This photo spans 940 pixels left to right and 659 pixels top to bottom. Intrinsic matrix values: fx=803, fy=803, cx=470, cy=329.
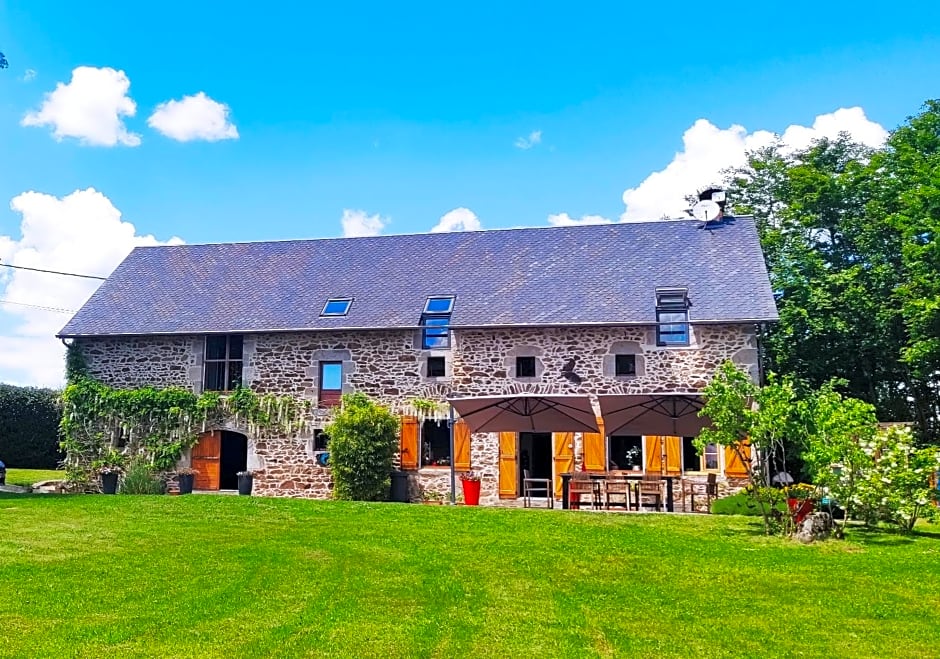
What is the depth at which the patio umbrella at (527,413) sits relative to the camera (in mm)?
13380

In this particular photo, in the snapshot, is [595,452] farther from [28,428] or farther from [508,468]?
[28,428]

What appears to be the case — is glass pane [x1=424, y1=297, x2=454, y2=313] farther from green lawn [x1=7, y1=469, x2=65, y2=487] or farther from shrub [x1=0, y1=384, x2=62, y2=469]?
shrub [x1=0, y1=384, x2=62, y2=469]

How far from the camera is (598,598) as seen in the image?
6.96 m

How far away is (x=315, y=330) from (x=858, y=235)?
573 inches

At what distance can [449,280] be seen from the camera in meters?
18.6

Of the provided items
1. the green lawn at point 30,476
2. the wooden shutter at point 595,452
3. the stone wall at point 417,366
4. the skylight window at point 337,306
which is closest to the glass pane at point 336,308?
the skylight window at point 337,306

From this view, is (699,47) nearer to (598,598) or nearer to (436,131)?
(436,131)

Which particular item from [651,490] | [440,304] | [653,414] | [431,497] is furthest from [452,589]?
[440,304]

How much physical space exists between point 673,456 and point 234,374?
9.74m

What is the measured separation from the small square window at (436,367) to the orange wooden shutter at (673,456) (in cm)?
476

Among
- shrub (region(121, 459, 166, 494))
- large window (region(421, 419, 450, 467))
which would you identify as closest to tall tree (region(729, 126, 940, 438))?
large window (region(421, 419, 450, 467))

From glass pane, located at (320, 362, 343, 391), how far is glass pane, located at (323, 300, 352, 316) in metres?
1.14

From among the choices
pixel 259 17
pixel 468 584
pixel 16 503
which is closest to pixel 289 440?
pixel 16 503

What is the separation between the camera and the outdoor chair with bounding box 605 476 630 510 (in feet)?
43.6
